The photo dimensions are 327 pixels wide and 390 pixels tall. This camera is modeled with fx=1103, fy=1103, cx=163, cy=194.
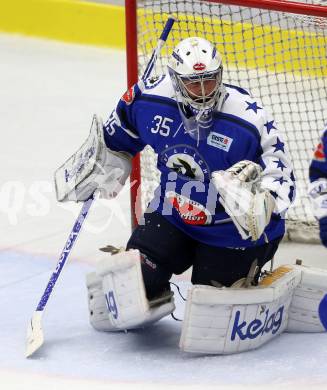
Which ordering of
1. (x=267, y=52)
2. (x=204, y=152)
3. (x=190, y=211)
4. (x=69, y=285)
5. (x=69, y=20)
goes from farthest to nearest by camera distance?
(x=69, y=20), (x=267, y=52), (x=69, y=285), (x=190, y=211), (x=204, y=152)

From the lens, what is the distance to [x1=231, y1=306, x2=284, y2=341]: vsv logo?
3.09 meters

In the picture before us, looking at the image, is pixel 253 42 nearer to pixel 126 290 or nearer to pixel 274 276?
pixel 274 276

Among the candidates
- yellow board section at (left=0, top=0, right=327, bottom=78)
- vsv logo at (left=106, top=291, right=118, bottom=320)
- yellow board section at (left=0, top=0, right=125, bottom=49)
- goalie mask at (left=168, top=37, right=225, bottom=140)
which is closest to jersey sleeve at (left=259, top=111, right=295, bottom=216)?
goalie mask at (left=168, top=37, right=225, bottom=140)

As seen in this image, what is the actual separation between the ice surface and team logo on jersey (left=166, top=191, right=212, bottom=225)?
0.36 m

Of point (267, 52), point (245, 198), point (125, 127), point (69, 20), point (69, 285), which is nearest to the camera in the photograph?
point (245, 198)

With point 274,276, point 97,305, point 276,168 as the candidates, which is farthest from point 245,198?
point 97,305

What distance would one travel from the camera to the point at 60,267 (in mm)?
3344

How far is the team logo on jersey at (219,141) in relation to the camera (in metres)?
3.10

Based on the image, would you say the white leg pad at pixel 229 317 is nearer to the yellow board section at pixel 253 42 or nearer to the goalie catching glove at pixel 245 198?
the goalie catching glove at pixel 245 198

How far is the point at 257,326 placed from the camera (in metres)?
3.14

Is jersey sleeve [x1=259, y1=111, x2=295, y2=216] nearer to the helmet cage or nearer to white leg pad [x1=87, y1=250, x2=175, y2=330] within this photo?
the helmet cage

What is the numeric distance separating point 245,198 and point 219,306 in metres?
0.36

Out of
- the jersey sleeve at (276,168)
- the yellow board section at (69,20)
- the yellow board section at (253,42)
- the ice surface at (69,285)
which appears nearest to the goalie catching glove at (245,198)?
the jersey sleeve at (276,168)

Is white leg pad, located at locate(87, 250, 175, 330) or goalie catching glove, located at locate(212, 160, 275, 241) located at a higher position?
goalie catching glove, located at locate(212, 160, 275, 241)
